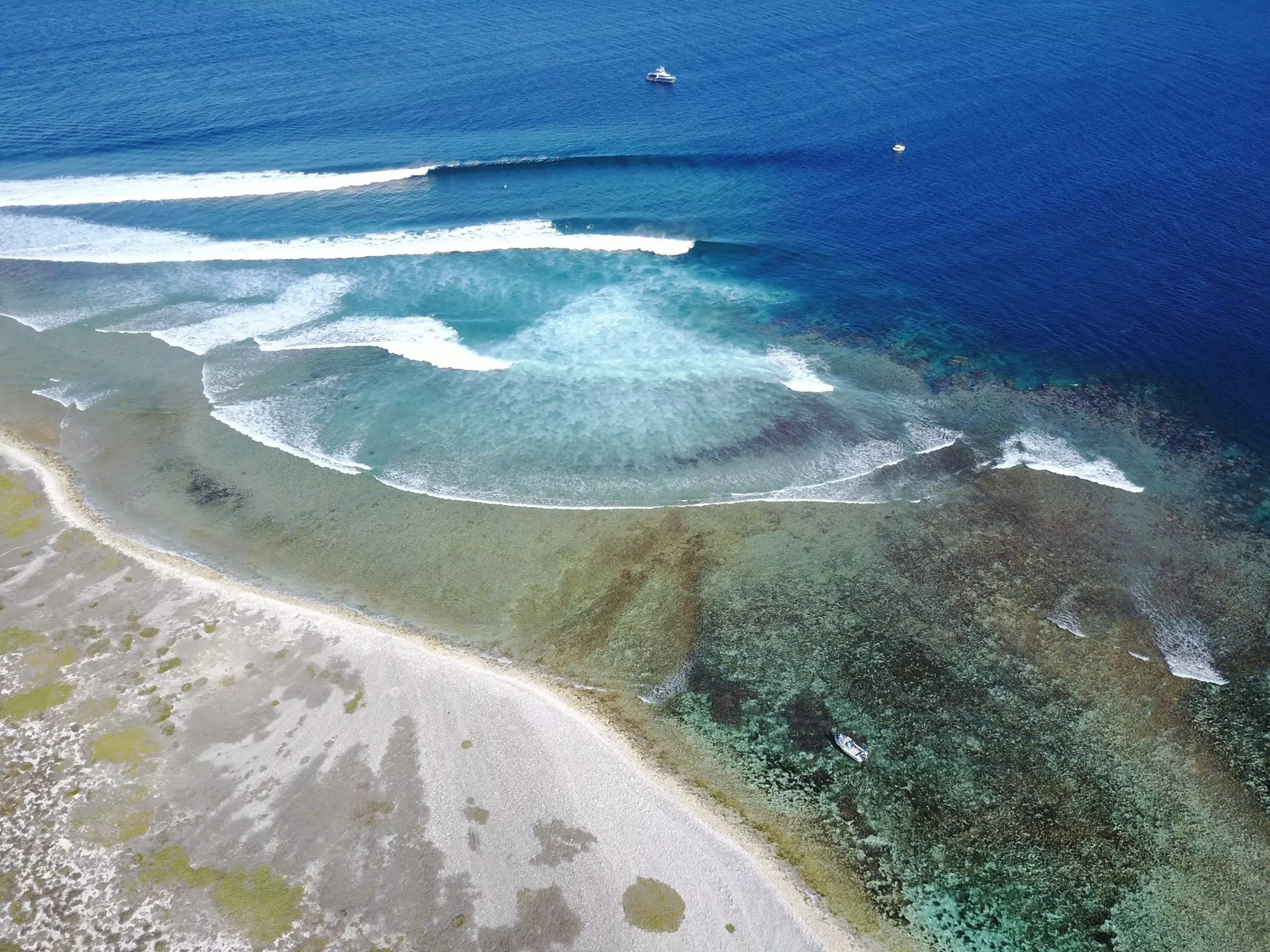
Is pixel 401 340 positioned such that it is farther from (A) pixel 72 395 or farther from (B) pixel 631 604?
(B) pixel 631 604

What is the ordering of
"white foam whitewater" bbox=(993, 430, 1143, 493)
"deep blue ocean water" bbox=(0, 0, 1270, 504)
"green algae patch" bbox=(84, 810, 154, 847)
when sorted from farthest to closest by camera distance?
1. "deep blue ocean water" bbox=(0, 0, 1270, 504)
2. "white foam whitewater" bbox=(993, 430, 1143, 493)
3. "green algae patch" bbox=(84, 810, 154, 847)

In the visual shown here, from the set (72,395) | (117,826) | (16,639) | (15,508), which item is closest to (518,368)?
(72,395)

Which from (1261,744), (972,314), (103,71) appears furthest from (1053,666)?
(103,71)

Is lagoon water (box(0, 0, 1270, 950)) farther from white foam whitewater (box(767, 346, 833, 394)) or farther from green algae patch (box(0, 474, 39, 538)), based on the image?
green algae patch (box(0, 474, 39, 538))

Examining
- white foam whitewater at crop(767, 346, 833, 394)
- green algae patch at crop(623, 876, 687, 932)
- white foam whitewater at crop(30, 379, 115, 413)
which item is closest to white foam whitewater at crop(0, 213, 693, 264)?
white foam whitewater at crop(767, 346, 833, 394)

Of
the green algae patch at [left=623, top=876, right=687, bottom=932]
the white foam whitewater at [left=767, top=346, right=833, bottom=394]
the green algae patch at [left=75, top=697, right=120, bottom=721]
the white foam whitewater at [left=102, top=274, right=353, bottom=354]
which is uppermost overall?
the white foam whitewater at [left=102, top=274, right=353, bottom=354]

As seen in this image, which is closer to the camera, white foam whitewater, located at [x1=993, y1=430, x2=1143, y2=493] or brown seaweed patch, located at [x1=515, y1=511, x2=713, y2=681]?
brown seaweed patch, located at [x1=515, y1=511, x2=713, y2=681]

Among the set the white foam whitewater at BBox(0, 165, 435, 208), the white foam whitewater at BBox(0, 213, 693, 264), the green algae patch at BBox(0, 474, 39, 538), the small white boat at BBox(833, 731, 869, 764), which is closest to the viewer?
the small white boat at BBox(833, 731, 869, 764)
